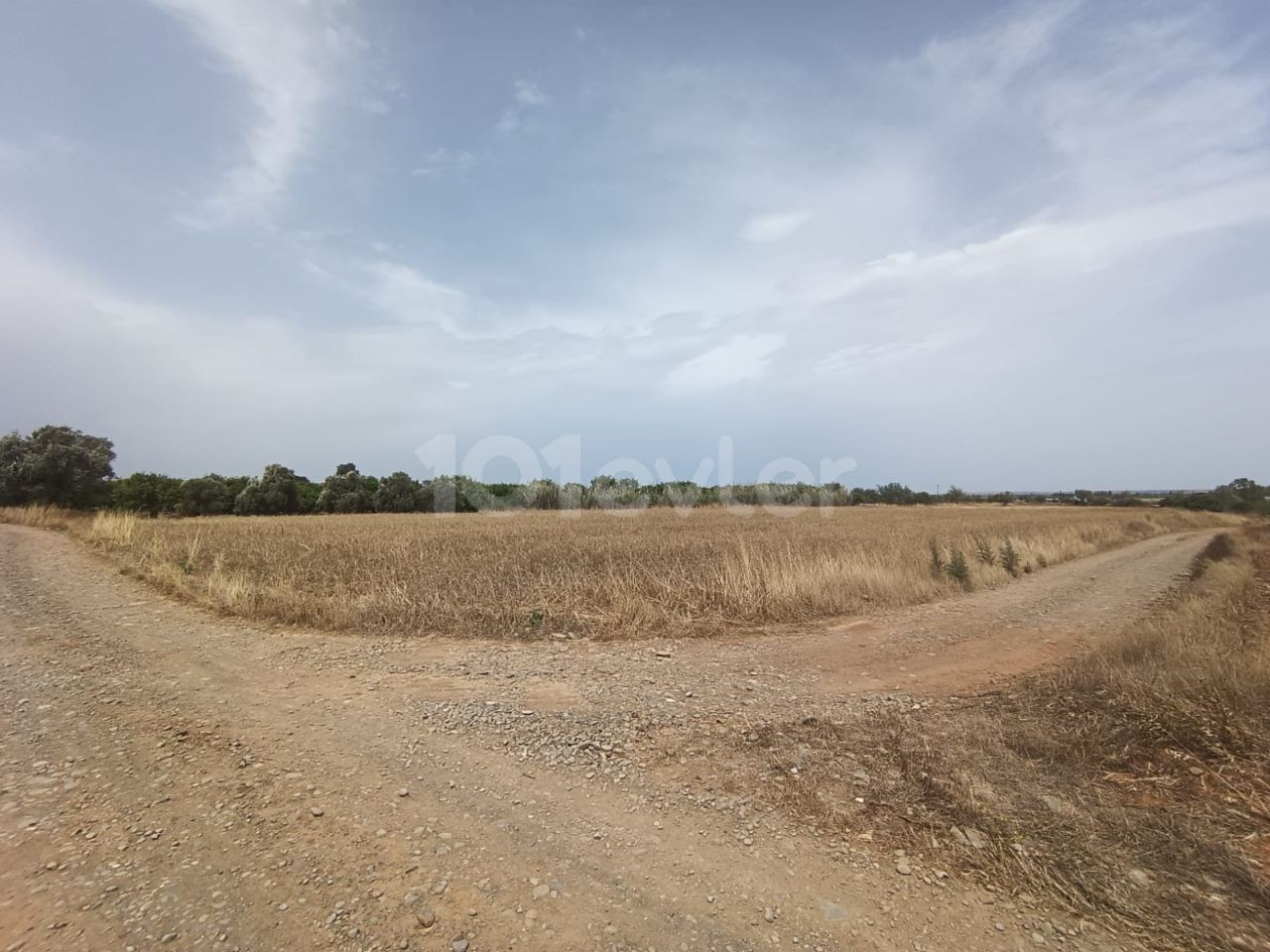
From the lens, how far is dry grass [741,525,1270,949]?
3.00 meters

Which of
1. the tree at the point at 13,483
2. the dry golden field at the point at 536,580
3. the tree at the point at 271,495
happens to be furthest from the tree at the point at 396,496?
the dry golden field at the point at 536,580

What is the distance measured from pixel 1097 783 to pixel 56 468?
41.2 meters

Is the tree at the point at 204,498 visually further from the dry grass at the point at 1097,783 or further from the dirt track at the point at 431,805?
the dry grass at the point at 1097,783

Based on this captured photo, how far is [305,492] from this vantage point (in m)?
55.8

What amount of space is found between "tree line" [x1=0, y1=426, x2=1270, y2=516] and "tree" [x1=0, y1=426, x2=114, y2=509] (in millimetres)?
37

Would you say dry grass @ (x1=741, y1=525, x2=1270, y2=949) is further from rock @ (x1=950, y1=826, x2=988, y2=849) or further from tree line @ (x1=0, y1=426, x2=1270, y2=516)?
tree line @ (x1=0, y1=426, x2=1270, y2=516)

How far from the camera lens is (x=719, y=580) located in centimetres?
1119

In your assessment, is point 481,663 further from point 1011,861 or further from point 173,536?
point 173,536

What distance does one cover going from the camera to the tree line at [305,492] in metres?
27.9

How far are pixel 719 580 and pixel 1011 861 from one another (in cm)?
797

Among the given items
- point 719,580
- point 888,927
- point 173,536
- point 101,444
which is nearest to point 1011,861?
point 888,927

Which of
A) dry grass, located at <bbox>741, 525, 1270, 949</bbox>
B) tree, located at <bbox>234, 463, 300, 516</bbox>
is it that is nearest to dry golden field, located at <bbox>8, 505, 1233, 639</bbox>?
dry grass, located at <bbox>741, 525, 1270, 949</bbox>

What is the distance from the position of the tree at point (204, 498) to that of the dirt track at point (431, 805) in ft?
156

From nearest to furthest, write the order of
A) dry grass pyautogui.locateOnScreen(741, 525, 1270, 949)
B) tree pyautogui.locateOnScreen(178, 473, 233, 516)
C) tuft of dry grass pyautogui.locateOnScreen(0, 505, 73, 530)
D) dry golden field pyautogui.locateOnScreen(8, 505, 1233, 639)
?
dry grass pyautogui.locateOnScreen(741, 525, 1270, 949) < dry golden field pyautogui.locateOnScreen(8, 505, 1233, 639) < tuft of dry grass pyautogui.locateOnScreen(0, 505, 73, 530) < tree pyautogui.locateOnScreen(178, 473, 233, 516)
